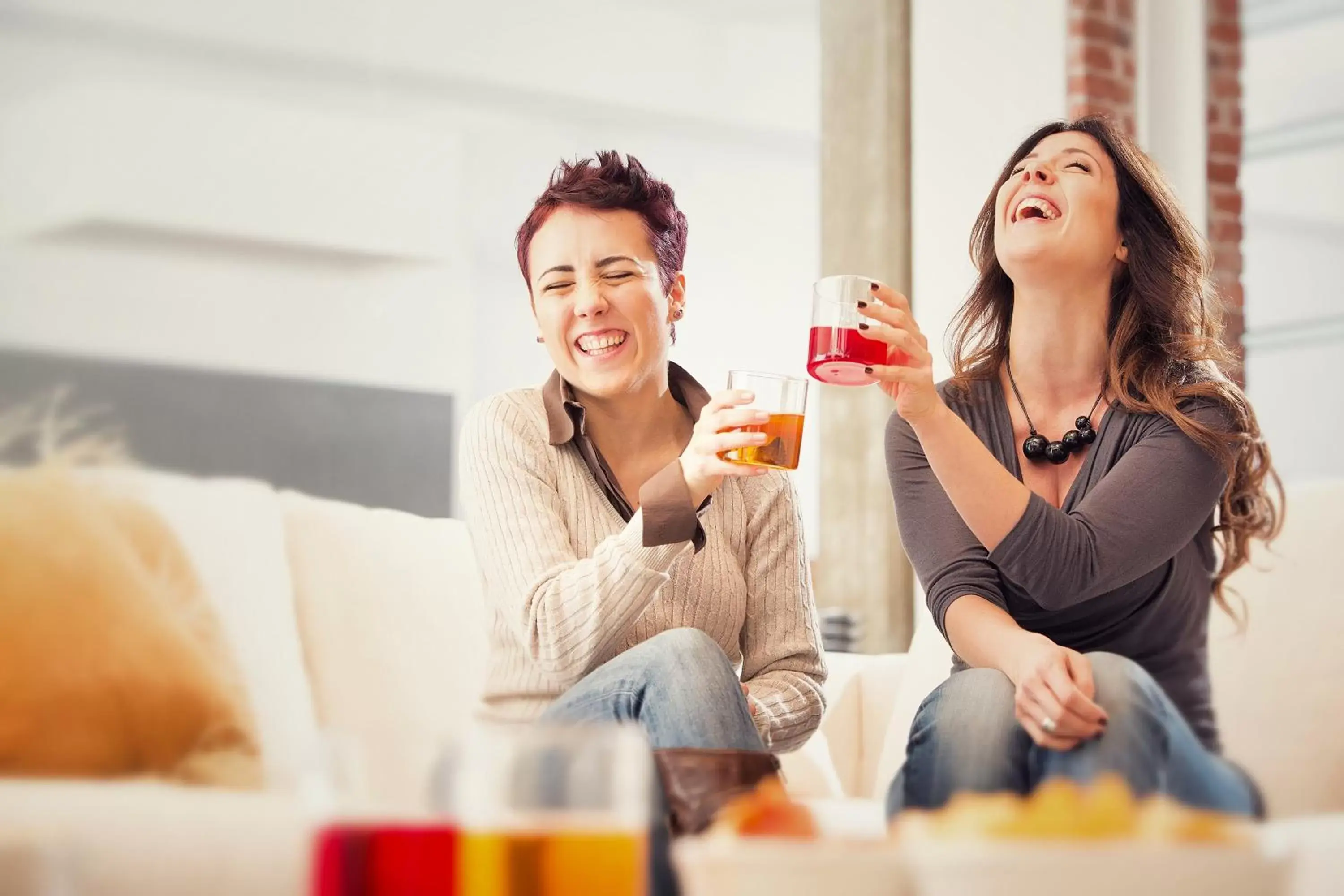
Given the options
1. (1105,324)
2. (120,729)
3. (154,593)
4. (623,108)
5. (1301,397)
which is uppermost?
(623,108)

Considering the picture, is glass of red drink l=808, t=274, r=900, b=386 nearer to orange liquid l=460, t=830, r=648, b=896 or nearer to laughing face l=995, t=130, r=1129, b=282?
laughing face l=995, t=130, r=1129, b=282

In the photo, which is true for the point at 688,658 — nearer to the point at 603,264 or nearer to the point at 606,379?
the point at 606,379

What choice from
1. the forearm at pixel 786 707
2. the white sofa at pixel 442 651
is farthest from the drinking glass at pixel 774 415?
the white sofa at pixel 442 651

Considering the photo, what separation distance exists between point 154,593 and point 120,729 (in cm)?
18

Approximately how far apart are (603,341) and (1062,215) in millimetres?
614

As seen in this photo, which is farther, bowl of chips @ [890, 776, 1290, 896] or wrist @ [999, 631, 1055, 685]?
wrist @ [999, 631, 1055, 685]

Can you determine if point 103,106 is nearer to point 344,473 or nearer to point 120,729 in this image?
point 344,473

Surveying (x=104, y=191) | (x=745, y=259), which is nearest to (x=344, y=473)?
(x=104, y=191)

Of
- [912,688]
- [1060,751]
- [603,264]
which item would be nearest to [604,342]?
[603,264]

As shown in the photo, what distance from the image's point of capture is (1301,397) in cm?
365

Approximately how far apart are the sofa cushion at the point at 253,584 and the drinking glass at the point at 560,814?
1058mm

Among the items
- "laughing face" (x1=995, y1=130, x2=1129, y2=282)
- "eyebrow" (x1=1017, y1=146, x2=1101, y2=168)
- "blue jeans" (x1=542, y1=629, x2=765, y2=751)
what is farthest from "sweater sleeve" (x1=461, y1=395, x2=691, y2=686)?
"eyebrow" (x1=1017, y1=146, x2=1101, y2=168)

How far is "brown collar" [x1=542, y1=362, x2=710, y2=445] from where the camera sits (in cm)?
183

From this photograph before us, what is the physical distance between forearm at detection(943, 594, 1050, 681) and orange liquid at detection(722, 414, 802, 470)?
0.97ft
